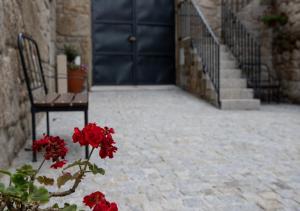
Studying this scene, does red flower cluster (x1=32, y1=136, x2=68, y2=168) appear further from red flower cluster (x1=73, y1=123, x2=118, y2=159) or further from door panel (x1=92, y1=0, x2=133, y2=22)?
door panel (x1=92, y1=0, x2=133, y2=22)

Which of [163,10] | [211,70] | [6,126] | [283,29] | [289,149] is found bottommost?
[289,149]

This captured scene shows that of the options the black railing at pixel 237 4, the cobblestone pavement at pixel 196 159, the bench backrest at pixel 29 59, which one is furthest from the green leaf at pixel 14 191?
the black railing at pixel 237 4

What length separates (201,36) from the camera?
6.70m

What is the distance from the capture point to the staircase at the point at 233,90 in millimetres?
5629

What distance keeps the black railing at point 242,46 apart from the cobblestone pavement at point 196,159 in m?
1.72

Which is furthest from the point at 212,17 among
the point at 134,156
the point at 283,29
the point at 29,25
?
the point at 134,156

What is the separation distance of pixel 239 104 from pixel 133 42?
297 cm

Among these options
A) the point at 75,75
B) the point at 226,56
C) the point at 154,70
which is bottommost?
the point at 75,75

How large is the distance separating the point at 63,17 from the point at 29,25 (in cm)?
337

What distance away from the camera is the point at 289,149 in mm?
3131

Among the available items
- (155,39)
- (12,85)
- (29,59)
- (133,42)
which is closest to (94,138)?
(12,85)

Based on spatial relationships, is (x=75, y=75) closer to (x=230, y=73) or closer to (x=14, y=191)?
(x=230, y=73)

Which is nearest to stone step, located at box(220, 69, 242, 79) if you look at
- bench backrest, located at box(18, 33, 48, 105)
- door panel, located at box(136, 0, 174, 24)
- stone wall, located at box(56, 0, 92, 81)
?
door panel, located at box(136, 0, 174, 24)

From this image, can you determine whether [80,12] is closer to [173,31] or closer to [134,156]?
[173,31]
